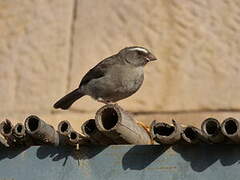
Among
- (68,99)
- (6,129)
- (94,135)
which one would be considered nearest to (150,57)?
(68,99)

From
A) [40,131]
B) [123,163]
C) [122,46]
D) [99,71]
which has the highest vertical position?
[40,131]

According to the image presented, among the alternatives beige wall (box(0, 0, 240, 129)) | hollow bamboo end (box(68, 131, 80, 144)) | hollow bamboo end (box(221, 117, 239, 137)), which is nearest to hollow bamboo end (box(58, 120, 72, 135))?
hollow bamboo end (box(68, 131, 80, 144))

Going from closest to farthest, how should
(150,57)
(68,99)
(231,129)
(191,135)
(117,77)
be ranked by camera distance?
(231,129) → (191,135) → (117,77) → (150,57) → (68,99)

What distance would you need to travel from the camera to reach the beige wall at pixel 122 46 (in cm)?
888

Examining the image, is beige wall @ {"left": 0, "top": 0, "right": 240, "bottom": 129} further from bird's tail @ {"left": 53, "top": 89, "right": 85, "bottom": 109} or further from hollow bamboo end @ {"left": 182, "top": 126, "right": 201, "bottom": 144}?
hollow bamboo end @ {"left": 182, "top": 126, "right": 201, "bottom": 144}

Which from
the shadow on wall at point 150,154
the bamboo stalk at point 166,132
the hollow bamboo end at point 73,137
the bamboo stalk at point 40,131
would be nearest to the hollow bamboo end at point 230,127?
the shadow on wall at point 150,154

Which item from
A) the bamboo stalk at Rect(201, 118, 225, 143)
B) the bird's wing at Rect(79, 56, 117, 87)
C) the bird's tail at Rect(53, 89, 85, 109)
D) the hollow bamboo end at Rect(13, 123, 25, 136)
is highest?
the bamboo stalk at Rect(201, 118, 225, 143)

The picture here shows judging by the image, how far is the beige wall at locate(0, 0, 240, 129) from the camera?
8883 mm

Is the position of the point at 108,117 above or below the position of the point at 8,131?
above

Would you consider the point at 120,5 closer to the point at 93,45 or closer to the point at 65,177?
the point at 93,45

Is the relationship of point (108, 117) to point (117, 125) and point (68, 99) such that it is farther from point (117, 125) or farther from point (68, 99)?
point (68, 99)

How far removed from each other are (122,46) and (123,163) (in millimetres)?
3749

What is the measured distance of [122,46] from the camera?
929 centimetres

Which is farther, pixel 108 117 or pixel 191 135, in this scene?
pixel 108 117
